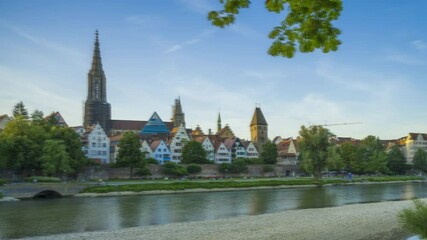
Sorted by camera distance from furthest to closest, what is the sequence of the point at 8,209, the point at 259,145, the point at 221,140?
1. the point at 259,145
2. the point at 221,140
3. the point at 8,209

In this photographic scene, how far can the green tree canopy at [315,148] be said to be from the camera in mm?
81062

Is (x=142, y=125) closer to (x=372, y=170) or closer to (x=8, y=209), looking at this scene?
(x=372, y=170)

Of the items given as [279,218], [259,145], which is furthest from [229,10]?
[259,145]

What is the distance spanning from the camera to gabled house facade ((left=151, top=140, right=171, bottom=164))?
346 feet

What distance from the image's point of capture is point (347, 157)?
112 m

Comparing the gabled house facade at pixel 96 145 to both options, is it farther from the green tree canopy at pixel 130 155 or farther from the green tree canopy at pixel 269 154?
the green tree canopy at pixel 269 154

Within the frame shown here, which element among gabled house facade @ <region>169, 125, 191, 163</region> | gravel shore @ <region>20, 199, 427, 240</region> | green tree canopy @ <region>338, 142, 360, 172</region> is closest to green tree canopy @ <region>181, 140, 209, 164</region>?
gabled house facade @ <region>169, 125, 191, 163</region>

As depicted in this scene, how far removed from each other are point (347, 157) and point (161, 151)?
5091 centimetres

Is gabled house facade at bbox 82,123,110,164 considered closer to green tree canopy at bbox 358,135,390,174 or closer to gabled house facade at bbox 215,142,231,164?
gabled house facade at bbox 215,142,231,164

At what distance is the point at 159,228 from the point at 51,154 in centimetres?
4409

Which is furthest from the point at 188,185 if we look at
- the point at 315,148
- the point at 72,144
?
the point at 315,148

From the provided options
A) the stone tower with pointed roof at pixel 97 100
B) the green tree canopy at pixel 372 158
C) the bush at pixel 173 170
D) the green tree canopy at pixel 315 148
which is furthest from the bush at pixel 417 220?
the stone tower with pointed roof at pixel 97 100

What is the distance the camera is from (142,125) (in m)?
140

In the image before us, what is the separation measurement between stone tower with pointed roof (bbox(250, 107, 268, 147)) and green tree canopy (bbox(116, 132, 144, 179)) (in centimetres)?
6483
